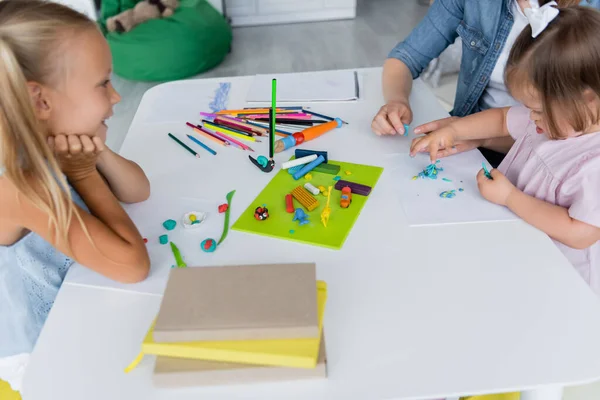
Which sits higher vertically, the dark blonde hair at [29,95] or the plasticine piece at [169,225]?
the dark blonde hair at [29,95]

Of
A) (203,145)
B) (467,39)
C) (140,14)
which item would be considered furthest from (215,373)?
(140,14)

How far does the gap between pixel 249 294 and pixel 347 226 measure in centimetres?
26

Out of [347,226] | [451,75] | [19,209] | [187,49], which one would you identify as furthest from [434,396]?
[187,49]

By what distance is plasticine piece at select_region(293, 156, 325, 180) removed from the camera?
934mm

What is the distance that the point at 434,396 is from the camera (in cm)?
56

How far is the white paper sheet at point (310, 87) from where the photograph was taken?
1238 mm

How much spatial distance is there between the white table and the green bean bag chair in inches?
88.9

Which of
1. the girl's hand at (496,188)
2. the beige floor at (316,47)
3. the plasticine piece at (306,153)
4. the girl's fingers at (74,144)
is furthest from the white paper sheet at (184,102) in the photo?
the beige floor at (316,47)

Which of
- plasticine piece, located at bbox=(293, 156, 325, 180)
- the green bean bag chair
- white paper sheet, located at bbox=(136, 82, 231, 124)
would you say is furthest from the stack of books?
the green bean bag chair

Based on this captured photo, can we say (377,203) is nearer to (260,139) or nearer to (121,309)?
(260,139)

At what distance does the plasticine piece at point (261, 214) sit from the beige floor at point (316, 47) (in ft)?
6.03

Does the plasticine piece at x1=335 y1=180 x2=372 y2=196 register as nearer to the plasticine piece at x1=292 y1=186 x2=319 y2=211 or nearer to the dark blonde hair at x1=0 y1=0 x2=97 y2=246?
the plasticine piece at x1=292 y1=186 x2=319 y2=211

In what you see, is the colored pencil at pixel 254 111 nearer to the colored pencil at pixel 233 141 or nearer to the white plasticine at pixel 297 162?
the colored pencil at pixel 233 141

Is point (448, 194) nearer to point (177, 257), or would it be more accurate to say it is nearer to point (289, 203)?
point (289, 203)
